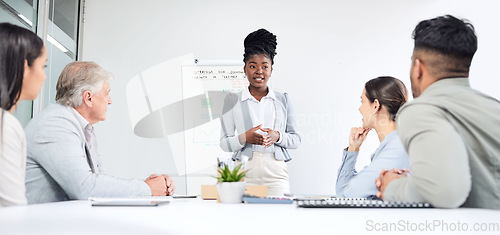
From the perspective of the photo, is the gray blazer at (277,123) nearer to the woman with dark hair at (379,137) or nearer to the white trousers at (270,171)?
the white trousers at (270,171)

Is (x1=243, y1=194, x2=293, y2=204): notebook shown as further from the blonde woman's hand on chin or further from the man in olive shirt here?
the blonde woman's hand on chin

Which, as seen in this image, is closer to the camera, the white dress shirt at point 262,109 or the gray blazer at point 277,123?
the gray blazer at point 277,123

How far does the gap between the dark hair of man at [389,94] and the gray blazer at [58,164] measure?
4.47 ft

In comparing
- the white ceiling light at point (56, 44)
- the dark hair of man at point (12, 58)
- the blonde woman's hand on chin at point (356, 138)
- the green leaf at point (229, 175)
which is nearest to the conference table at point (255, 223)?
the dark hair of man at point (12, 58)

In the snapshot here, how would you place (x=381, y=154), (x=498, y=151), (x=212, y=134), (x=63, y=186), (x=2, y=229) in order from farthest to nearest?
(x=212, y=134) < (x=381, y=154) < (x=63, y=186) < (x=498, y=151) < (x=2, y=229)

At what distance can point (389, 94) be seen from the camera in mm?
2182

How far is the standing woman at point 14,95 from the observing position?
1107 mm

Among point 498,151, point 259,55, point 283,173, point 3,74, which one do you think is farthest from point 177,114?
point 498,151

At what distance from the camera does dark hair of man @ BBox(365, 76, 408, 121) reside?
2156mm

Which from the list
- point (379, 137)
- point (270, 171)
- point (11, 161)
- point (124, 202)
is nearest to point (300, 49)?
point (270, 171)

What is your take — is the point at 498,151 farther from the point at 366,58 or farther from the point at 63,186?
the point at 366,58

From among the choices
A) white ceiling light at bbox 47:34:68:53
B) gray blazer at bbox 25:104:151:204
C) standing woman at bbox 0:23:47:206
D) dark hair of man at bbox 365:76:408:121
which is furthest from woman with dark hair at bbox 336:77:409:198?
white ceiling light at bbox 47:34:68:53

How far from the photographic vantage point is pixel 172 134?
445cm

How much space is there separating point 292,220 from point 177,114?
3.73m
